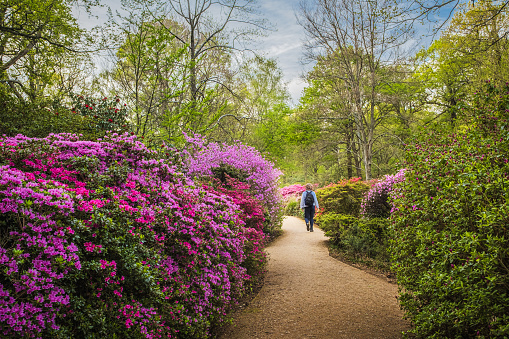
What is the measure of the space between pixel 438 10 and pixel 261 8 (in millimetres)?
9940

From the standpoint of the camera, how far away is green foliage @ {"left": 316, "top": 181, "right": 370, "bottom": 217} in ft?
32.0

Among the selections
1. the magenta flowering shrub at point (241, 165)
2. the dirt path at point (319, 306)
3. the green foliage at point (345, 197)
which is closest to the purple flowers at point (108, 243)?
the dirt path at point (319, 306)

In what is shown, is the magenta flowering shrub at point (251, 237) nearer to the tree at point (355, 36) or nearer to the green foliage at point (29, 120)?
the green foliage at point (29, 120)

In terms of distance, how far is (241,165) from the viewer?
8.92 metres

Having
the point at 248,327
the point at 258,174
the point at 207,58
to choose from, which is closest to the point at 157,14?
the point at 207,58

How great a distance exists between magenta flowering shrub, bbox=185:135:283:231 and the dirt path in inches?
114

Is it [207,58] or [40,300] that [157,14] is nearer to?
[207,58]

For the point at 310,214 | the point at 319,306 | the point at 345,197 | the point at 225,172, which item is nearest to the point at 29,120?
the point at 225,172

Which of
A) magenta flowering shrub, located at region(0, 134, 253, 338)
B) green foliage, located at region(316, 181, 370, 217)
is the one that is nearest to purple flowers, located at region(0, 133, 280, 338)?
magenta flowering shrub, located at region(0, 134, 253, 338)

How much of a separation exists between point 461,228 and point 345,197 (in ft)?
23.8

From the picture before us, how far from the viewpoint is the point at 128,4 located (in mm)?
9391

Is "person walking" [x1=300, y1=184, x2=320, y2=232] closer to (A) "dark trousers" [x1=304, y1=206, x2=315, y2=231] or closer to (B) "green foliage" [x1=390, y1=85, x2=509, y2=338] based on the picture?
(A) "dark trousers" [x1=304, y1=206, x2=315, y2=231]

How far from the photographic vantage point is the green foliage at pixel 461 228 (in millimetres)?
2193

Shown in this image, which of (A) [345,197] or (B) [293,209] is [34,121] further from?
(B) [293,209]
